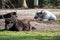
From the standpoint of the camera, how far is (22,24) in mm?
15305

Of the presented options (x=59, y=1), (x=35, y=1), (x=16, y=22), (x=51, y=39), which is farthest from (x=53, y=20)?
(x=59, y=1)

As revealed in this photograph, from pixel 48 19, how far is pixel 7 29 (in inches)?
231

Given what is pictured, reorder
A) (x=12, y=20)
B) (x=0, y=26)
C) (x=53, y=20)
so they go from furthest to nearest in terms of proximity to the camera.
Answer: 1. (x=53, y=20)
2. (x=0, y=26)
3. (x=12, y=20)

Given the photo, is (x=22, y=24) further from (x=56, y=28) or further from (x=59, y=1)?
(x=59, y=1)

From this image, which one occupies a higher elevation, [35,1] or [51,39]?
[51,39]

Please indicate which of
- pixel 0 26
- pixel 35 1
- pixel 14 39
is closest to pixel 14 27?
pixel 0 26

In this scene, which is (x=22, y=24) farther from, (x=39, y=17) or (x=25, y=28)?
(x=39, y=17)

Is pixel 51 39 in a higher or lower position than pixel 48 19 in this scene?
higher

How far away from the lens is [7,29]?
15.6 metres

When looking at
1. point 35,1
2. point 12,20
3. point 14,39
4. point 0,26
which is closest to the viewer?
point 14,39

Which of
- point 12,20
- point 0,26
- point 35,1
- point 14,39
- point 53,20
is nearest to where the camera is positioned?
point 14,39

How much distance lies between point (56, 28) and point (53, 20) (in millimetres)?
4073

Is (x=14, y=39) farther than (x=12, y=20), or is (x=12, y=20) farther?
(x=12, y=20)

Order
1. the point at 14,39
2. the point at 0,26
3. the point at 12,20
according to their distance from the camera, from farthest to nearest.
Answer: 1. the point at 0,26
2. the point at 12,20
3. the point at 14,39
